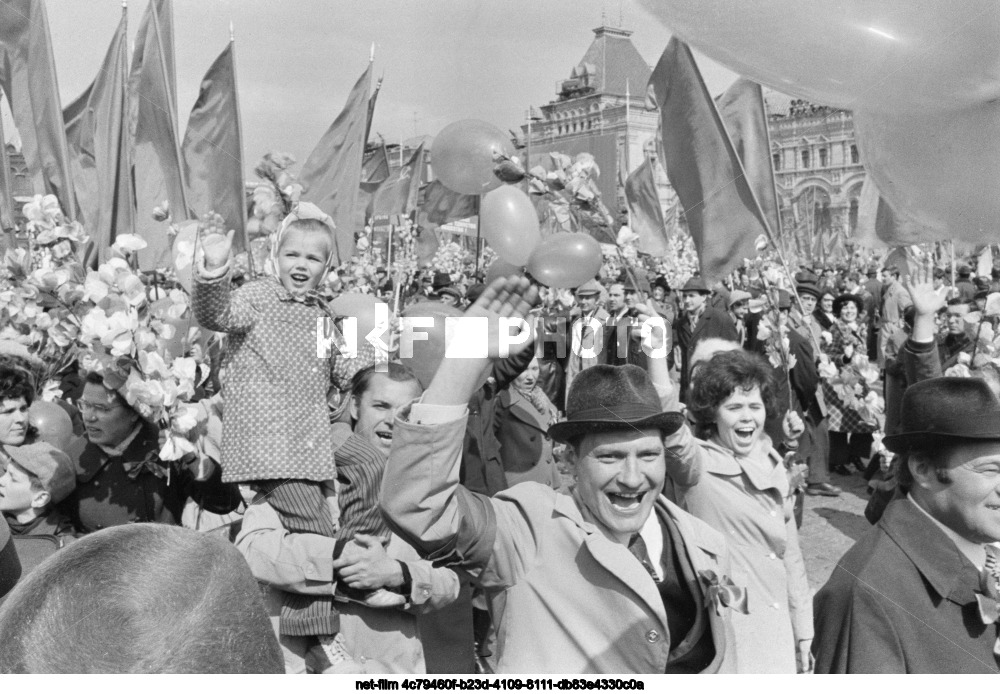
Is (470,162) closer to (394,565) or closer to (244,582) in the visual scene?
(394,565)

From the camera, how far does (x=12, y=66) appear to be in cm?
630

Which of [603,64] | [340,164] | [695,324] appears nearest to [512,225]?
[603,64]

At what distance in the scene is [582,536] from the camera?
235cm

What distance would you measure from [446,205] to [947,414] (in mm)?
5745

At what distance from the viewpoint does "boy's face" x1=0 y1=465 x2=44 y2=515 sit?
3.35 metres

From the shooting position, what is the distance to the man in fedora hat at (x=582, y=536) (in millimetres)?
1966

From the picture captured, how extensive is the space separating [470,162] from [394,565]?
8.84 feet

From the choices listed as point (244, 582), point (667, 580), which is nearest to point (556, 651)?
point (667, 580)

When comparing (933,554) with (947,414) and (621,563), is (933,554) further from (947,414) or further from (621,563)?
(621,563)

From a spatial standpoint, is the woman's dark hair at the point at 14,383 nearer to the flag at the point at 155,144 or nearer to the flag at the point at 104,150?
the flag at the point at 155,144

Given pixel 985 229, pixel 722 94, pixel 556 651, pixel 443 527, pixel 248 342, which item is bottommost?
pixel 556 651

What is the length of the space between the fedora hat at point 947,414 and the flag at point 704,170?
11.9 ft

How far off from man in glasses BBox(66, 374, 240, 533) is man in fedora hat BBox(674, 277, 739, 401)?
170 inches

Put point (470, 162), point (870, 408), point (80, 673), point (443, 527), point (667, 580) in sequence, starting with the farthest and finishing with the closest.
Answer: point (870, 408) → point (470, 162) → point (667, 580) → point (443, 527) → point (80, 673)
